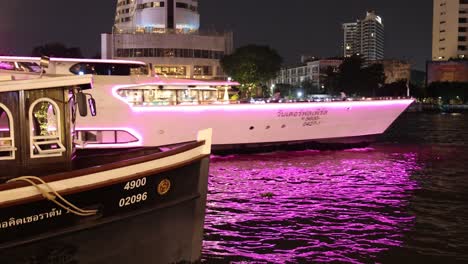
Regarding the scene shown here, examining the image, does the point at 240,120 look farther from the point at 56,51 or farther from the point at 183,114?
the point at 56,51

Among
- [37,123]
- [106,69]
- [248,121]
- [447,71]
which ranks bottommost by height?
[248,121]

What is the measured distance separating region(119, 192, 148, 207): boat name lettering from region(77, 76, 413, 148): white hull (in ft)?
62.9

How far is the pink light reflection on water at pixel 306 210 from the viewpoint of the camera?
1221 cm

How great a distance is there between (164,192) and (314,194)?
10.6m

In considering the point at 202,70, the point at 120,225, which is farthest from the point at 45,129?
the point at 202,70

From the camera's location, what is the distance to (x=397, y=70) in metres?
182

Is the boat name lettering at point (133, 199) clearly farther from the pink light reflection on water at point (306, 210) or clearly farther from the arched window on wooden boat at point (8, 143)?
the pink light reflection on water at point (306, 210)

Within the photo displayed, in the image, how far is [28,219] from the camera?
7398 mm

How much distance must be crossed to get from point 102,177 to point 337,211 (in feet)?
31.7

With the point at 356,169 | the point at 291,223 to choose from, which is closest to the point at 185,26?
the point at 356,169

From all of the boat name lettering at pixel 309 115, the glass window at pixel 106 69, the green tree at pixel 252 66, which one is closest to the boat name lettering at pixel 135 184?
the glass window at pixel 106 69

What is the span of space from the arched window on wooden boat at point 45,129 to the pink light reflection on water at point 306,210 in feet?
15.4

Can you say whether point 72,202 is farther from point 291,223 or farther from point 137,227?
point 291,223

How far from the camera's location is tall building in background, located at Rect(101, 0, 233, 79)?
91.2m
